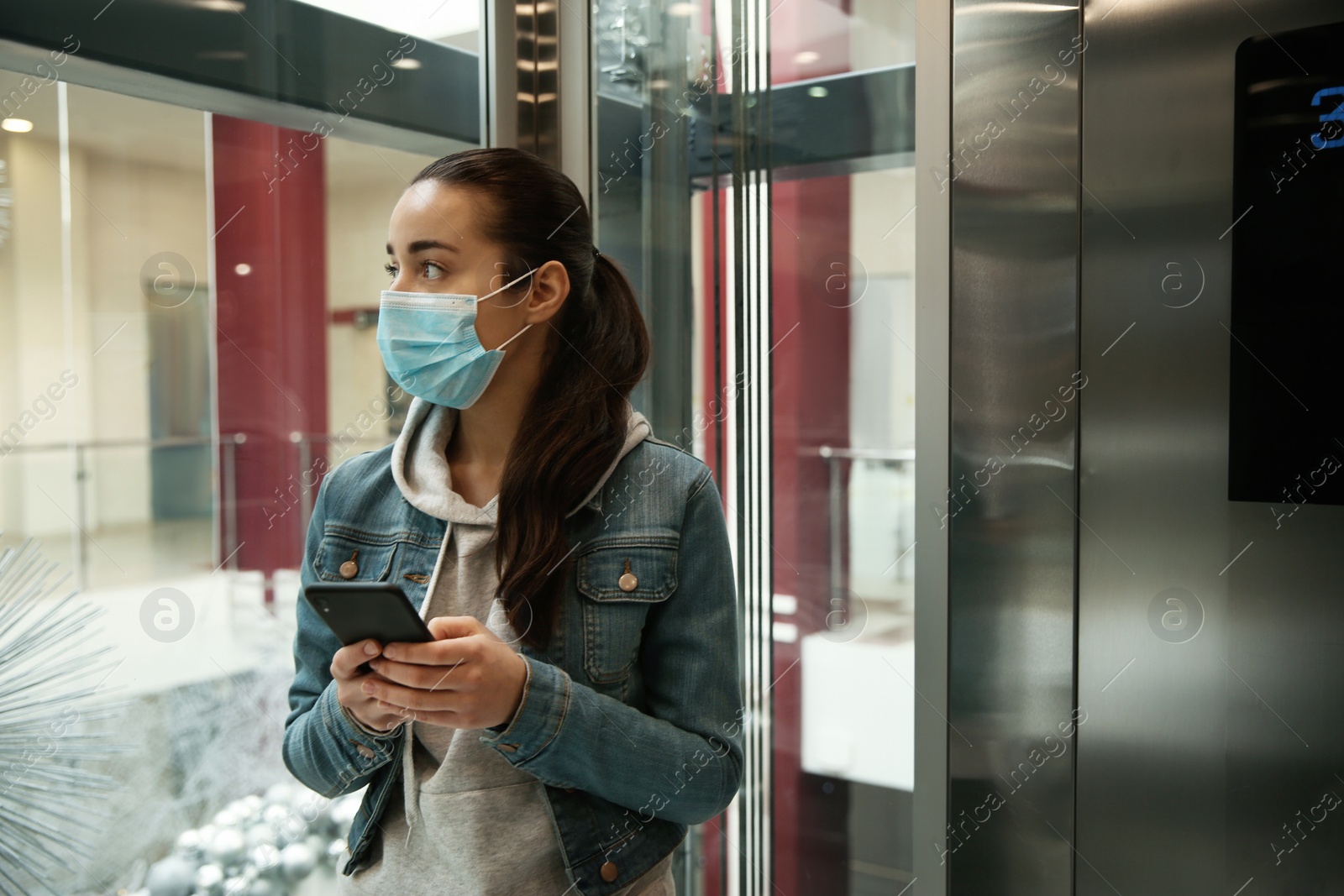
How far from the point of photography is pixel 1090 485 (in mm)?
1399

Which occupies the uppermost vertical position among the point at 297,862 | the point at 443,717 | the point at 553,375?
the point at 553,375

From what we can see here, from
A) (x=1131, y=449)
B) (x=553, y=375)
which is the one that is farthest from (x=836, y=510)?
(x=553, y=375)

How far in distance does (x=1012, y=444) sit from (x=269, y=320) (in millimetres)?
1113

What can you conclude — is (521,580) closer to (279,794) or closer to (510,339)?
(510,339)

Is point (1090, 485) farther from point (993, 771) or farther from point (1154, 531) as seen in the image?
point (993, 771)

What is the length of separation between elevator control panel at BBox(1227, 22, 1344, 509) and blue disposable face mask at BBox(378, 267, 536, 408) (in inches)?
35.5

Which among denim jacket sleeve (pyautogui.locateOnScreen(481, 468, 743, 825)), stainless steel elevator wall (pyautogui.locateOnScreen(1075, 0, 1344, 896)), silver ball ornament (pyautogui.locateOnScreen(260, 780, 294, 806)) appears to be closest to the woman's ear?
denim jacket sleeve (pyautogui.locateOnScreen(481, 468, 743, 825))

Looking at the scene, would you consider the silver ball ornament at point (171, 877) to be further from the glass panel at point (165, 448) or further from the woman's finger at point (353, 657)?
the woman's finger at point (353, 657)

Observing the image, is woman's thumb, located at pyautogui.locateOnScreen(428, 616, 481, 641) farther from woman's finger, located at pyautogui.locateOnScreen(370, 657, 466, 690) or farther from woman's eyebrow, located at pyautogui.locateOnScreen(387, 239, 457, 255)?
woman's eyebrow, located at pyautogui.locateOnScreen(387, 239, 457, 255)

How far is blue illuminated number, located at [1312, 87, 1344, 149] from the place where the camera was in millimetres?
1237

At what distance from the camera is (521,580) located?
1046 mm

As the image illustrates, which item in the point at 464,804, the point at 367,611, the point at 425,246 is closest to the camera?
the point at 367,611

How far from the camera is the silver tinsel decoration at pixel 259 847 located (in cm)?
147

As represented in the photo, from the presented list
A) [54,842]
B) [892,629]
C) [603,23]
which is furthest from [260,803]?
Answer: [603,23]
